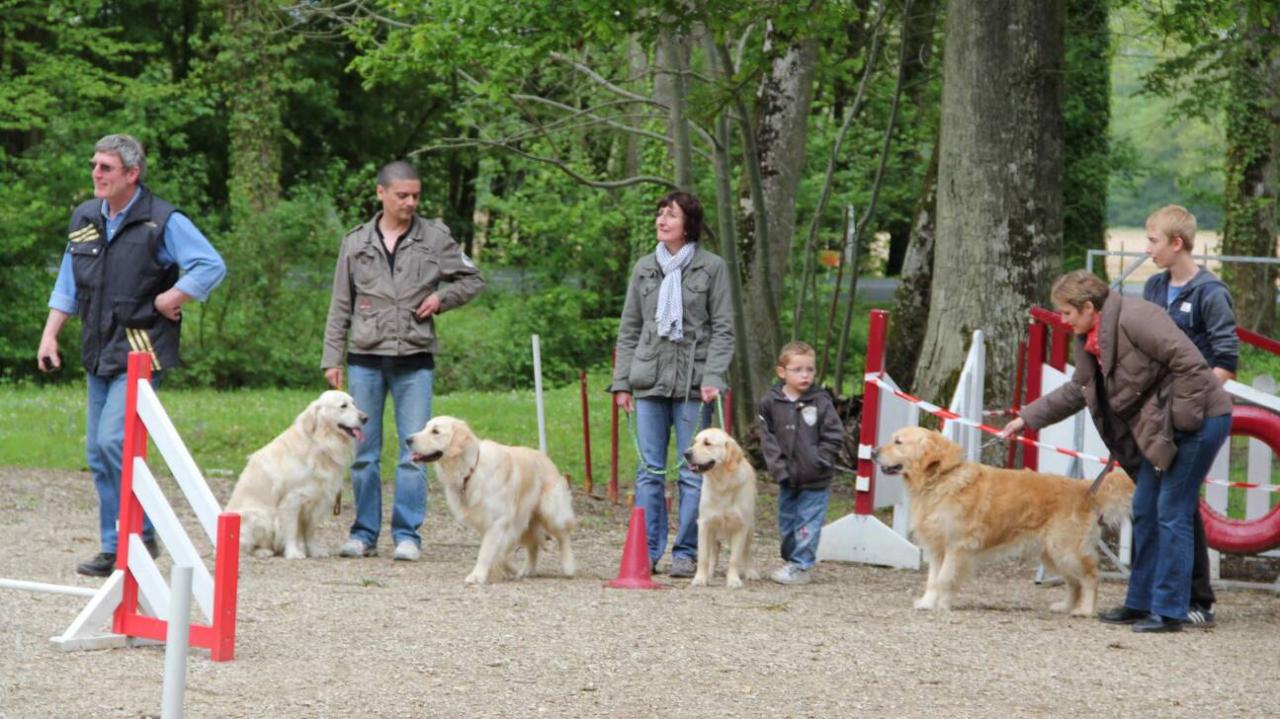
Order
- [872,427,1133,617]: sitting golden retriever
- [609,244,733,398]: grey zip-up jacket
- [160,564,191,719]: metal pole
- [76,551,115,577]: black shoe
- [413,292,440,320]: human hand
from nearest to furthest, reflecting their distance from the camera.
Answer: [160,564,191,719]: metal pole → [872,427,1133,617]: sitting golden retriever → [76,551,115,577]: black shoe → [609,244,733,398]: grey zip-up jacket → [413,292,440,320]: human hand

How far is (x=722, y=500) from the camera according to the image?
8914 millimetres

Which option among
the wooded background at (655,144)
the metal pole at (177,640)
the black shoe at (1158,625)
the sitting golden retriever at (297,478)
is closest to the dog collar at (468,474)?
the sitting golden retriever at (297,478)

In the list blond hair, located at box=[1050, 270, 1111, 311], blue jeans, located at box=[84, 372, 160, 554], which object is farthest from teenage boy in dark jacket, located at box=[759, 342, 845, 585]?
blue jeans, located at box=[84, 372, 160, 554]

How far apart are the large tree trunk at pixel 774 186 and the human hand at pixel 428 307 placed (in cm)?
604

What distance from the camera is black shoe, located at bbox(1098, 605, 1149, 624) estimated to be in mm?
8281

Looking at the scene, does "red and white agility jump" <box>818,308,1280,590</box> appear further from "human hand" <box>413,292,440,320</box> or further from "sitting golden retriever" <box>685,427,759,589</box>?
"human hand" <box>413,292,440,320</box>

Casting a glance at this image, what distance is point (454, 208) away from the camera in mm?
40938

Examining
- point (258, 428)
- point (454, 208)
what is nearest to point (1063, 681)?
point (258, 428)

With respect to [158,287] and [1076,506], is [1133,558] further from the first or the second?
[158,287]

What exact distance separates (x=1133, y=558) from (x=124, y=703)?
15.5ft

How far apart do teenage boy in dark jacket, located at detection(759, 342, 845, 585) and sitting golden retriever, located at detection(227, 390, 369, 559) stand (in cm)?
233

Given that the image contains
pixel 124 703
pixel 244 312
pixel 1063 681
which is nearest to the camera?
pixel 124 703

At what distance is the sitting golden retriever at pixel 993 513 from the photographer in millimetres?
8469

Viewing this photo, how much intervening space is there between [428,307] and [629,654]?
3223 millimetres
